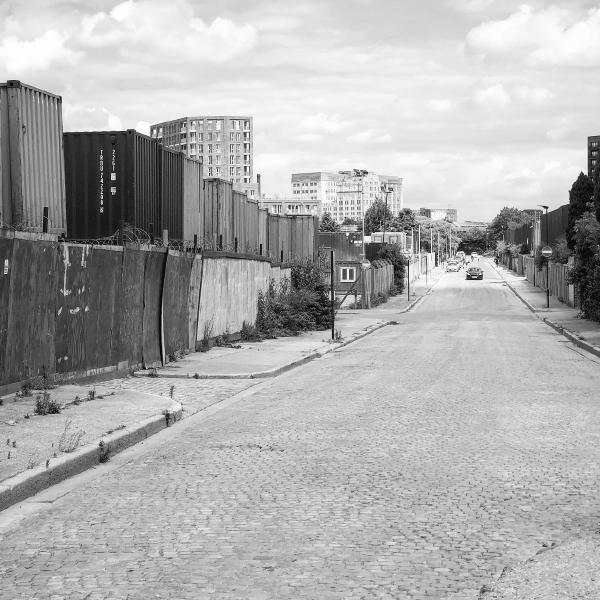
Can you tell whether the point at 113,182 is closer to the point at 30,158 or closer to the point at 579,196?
the point at 30,158

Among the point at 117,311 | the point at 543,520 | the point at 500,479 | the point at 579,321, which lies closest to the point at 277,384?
the point at 117,311

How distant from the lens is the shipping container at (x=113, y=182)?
19.7 metres

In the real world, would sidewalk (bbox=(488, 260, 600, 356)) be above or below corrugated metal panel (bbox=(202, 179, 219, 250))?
below

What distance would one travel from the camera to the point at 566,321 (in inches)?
1516

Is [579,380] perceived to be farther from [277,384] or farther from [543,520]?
[543,520]

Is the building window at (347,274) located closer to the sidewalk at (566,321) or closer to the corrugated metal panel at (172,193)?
the sidewalk at (566,321)

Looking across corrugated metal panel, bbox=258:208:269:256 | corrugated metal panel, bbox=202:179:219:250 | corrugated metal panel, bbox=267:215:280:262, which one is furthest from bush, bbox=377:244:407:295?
corrugated metal panel, bbox=202:179:219:250

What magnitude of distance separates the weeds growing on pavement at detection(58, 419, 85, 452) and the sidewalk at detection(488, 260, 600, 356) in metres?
17.1

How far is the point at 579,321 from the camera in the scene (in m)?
38.2

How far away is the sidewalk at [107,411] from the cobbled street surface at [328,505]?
387 millimetres

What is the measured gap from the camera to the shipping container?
19719mm

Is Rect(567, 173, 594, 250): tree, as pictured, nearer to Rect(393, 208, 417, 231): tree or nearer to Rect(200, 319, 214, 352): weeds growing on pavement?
Rect(200, 319, 214, 352): weeds growing on pavement

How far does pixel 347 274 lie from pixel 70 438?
62693 mm

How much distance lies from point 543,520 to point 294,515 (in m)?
1.80
